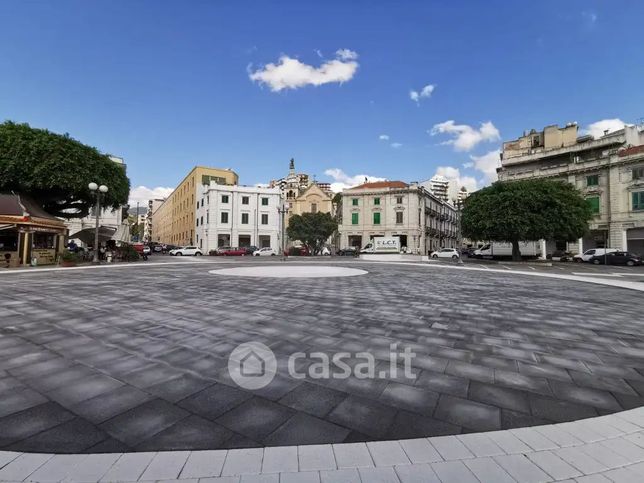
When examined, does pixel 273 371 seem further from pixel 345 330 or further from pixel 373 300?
pixel 373 300

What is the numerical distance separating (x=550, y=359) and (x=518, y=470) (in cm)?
271

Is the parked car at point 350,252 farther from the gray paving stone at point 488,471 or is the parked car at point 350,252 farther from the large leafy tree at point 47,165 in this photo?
the gray paving stone at point 488,471

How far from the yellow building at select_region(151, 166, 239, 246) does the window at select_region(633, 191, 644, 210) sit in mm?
55621

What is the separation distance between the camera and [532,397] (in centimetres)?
321

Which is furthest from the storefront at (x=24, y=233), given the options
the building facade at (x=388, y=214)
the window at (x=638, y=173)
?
the window at (x=638, y=173)

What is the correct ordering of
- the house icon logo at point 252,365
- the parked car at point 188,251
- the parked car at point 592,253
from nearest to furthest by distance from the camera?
1. the house icon logo at point 252,365
2. the parked car at point 592,253
3. the parked car at point 188,251

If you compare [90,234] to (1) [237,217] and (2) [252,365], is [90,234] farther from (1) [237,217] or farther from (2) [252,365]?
(2) [252,365]

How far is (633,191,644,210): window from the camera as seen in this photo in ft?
110

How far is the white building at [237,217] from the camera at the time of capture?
162 ft

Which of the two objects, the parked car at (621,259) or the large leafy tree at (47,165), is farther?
the parked car at (621,259)

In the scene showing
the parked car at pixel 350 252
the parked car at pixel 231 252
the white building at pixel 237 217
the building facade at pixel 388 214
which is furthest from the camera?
the building facade at pixel 388 214

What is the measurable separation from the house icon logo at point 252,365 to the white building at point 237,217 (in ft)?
155

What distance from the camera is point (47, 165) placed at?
2133 cm

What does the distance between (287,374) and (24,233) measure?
78.8ft
